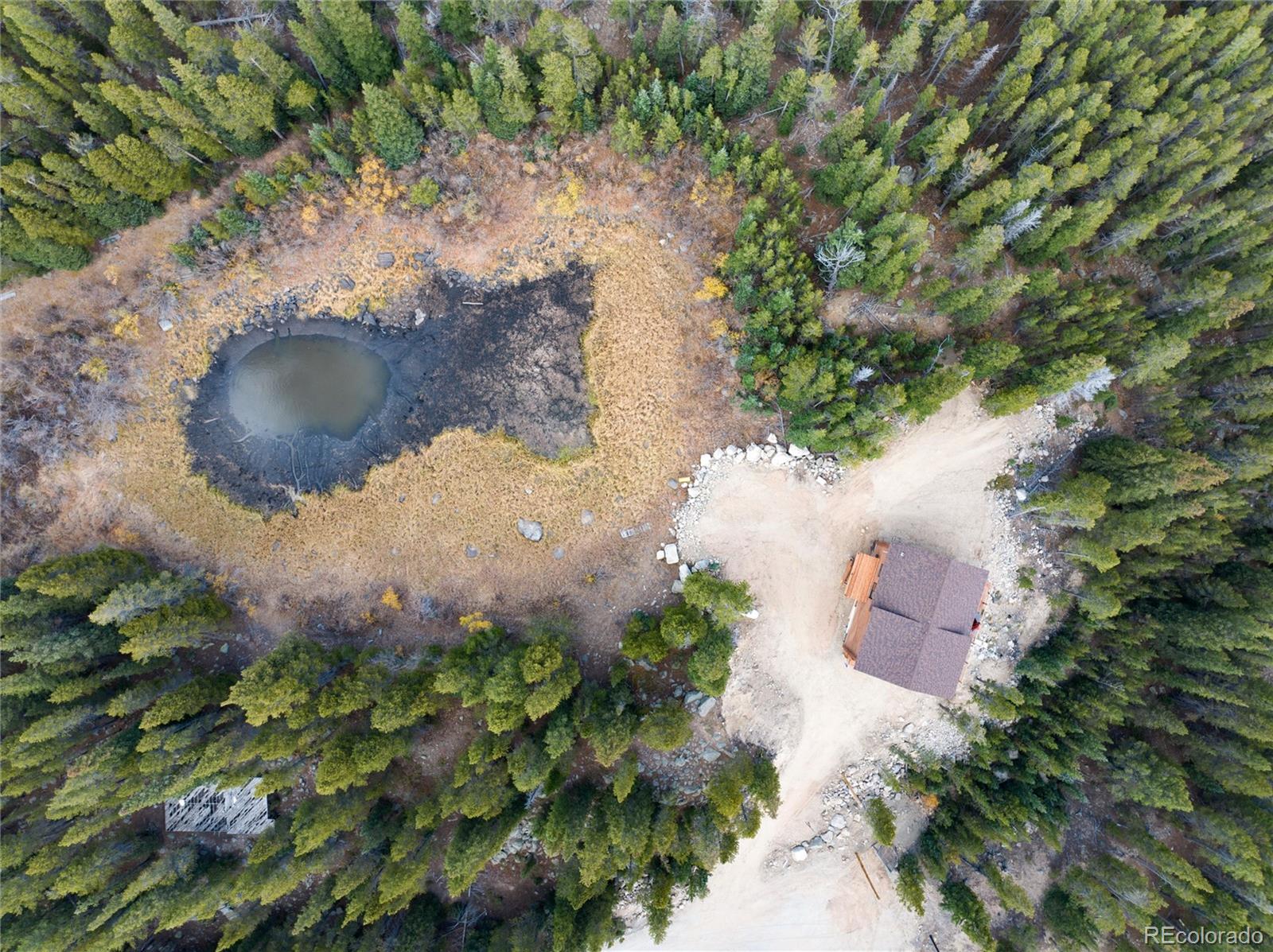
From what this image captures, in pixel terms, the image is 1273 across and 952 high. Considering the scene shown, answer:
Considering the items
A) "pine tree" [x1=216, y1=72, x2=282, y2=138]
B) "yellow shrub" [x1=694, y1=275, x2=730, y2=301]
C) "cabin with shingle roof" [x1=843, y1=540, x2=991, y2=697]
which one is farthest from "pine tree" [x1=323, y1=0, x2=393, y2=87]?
"cabin with shingle roof" [x1=843, y1=540, x2=991, y2=697]

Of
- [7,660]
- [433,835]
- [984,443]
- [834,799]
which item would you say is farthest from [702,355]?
[7,660]

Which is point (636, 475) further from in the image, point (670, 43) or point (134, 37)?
point (134, 37)

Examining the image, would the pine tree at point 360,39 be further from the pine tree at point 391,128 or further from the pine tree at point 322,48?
the pine tree at point 391,128

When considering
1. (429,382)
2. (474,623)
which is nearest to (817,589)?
(474,623)

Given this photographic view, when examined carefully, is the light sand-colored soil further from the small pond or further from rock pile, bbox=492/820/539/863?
the small pond

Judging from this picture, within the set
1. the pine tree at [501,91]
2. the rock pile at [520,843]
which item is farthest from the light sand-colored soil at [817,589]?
the pine tree at [501,91]
